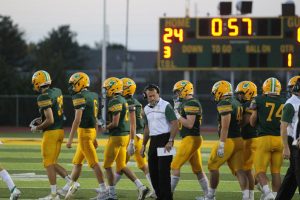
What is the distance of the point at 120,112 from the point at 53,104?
3.31 ft

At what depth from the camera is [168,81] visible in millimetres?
50750

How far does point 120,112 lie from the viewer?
44.5 ft

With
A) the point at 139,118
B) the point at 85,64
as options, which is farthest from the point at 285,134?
the point at 85,64

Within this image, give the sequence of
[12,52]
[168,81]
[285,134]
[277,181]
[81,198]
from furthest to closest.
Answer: [12,52], [168,81], [81,198], [277,181], [285,134]

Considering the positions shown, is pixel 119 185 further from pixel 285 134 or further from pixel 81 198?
pixel 285 134

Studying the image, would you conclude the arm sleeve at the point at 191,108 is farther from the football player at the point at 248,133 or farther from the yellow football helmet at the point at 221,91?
the football player at the point at 248,133

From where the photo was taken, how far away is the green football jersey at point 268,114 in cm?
1289

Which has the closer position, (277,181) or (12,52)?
(277,181)

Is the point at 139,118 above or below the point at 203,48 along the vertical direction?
below

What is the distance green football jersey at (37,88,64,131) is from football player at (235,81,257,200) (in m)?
2.71

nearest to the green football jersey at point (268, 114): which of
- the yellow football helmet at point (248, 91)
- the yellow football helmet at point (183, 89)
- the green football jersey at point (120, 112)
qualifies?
the yellow football helmet at point (248, 91)

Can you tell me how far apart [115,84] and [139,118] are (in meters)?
1.73

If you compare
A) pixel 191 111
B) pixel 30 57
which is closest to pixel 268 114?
pixel 191 111

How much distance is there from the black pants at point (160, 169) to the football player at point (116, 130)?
119 cm
